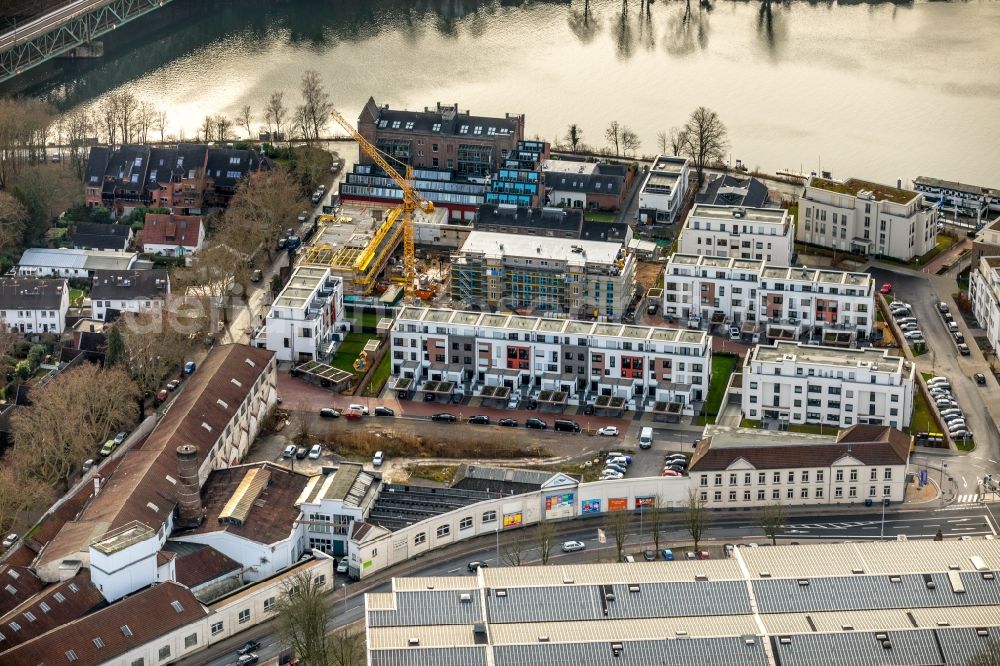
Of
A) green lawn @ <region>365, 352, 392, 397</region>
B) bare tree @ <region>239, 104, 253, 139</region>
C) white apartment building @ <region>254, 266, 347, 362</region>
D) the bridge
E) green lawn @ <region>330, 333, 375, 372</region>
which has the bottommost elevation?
green lawn @ <region>365, 352, 392, 397</region>

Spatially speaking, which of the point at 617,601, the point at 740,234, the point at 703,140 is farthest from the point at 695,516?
the point at 703,140

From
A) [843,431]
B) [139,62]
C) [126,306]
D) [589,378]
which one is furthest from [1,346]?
[139,62]

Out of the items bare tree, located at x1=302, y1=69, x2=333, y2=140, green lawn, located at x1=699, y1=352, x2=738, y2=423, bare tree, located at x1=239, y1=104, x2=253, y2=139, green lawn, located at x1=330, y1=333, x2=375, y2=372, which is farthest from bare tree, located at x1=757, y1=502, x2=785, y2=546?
bare tree, located at x1=239, y1=104, x2=253, y2=139

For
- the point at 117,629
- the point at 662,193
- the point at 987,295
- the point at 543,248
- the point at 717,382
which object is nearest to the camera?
the point at 117,629

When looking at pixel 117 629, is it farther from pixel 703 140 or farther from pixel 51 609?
pixel 703 140

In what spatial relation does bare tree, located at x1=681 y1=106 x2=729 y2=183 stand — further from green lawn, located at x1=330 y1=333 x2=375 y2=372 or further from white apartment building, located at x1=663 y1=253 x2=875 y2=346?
green lawn, located at x1=330 y1=333 x2=375 y2=372

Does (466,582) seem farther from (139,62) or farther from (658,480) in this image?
(139,62)
